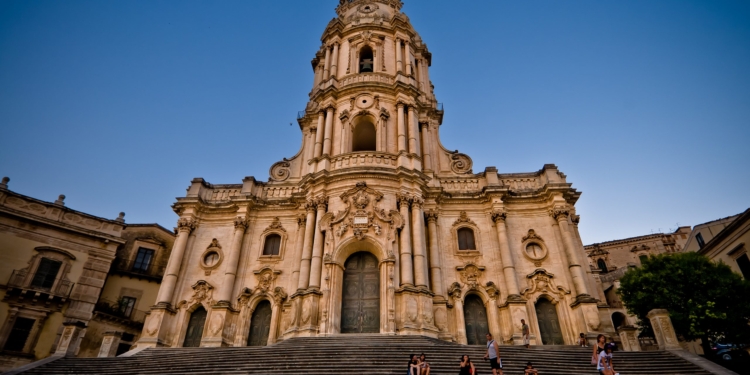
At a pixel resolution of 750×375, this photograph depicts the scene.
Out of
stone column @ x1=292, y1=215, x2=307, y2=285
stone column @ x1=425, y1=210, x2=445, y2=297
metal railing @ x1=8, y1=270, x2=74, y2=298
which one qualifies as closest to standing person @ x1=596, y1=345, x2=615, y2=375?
stone column @ x1=425, y1=210, x2=445, y2=297

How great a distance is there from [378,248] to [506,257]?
21.4 ft

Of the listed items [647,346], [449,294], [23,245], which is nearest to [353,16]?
[449,294]

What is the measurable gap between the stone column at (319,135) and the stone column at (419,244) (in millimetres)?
6784

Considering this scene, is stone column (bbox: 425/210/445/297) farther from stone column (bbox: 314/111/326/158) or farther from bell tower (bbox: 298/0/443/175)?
stone column (bbox: 314/111/326/158)

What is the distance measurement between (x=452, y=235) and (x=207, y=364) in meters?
13.3

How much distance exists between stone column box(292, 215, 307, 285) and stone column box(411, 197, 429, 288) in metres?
5.91

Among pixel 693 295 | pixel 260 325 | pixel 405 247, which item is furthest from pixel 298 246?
pixel 693 295

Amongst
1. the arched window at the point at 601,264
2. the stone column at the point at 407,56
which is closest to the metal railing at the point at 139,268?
the stone column at the point at 407,56

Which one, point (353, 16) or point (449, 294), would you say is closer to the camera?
point (449, 294)

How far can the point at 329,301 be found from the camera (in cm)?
1852

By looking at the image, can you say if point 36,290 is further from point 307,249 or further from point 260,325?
point 307,249

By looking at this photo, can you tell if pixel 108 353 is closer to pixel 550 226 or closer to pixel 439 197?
pixel 439 197

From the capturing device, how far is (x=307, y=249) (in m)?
20.8

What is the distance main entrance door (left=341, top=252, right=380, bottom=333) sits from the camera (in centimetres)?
1889
